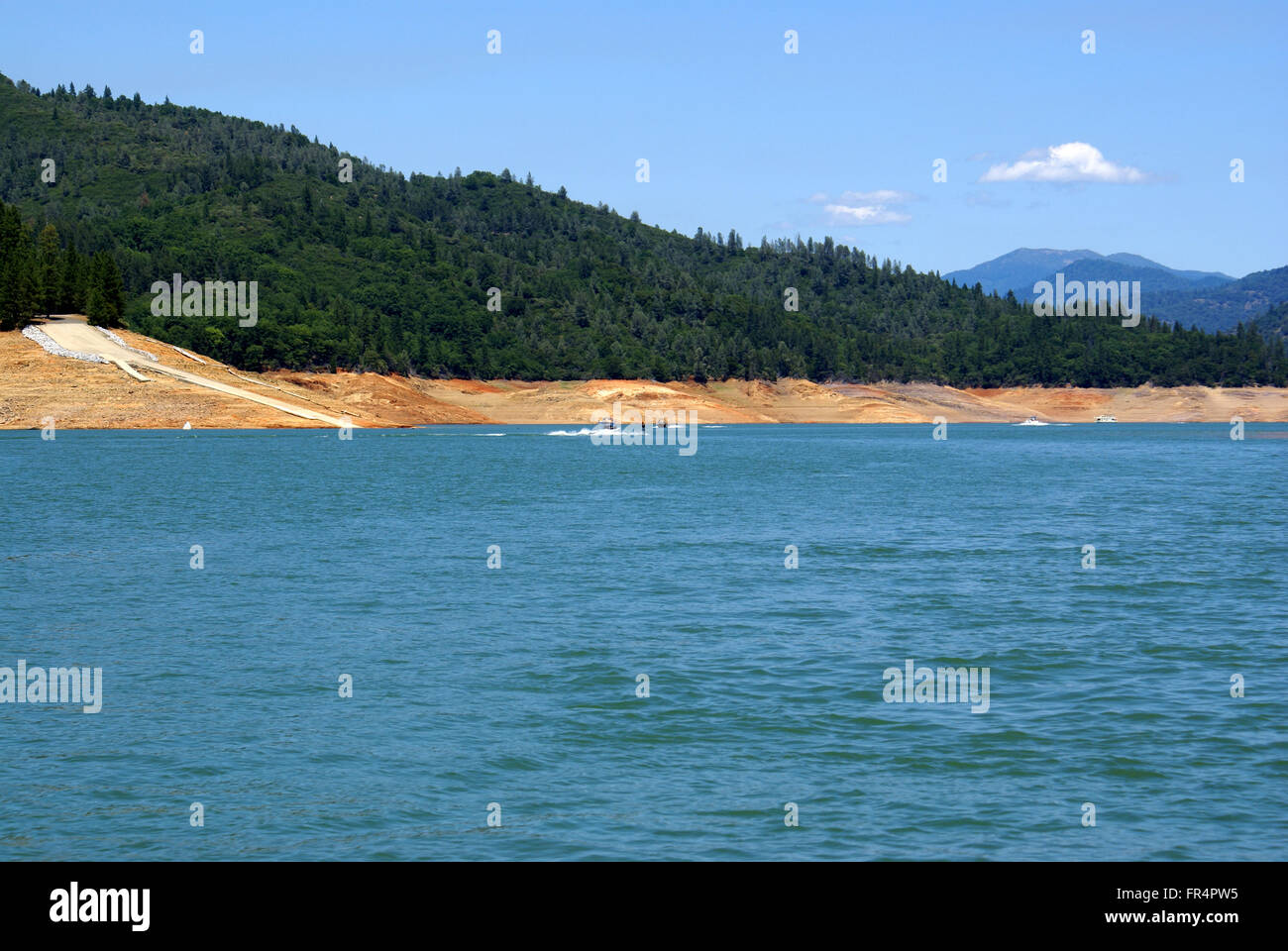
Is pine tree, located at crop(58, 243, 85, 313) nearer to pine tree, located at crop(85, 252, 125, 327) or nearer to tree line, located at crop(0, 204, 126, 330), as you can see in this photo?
tree line, located at crop(0, 204, 126, 330)

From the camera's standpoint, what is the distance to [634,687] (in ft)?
90.8

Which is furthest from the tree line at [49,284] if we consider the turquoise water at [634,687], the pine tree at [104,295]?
the turquoise water at [634,687]

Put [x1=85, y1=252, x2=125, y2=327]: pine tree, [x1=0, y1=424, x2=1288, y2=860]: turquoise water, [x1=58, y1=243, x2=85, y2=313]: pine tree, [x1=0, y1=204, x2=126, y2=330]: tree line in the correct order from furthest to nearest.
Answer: [x1=85, y1=252, x2=125, y2=327]: pine tree → [x1=58, y1=243, x2=85, y2=313]: pine tree → [x1=0, y1=204, x2=126, y2=330]: tree line → [x1=0, y1=424, x2=1288, y2=860]: turquoise water

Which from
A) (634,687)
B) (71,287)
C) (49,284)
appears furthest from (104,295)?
(634,687)

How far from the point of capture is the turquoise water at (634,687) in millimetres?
19000

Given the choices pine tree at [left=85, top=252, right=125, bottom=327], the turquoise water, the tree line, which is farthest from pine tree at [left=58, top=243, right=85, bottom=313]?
the turquoise water

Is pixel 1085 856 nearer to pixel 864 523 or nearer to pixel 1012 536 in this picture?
pixel 1012 536

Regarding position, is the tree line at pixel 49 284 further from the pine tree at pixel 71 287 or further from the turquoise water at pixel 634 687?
the turquoise water at pixel 634 687

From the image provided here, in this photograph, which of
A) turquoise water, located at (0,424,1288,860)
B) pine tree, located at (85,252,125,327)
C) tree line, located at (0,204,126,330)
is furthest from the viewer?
pine tree, located at (85,252,125,327)

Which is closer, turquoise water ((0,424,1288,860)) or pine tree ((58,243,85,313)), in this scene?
turquoise water ((0,424,1288,860))

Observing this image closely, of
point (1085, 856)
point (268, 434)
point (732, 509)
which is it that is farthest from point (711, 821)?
point (268, 434)

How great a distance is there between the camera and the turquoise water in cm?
1900

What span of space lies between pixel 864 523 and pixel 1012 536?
28.2 feet
